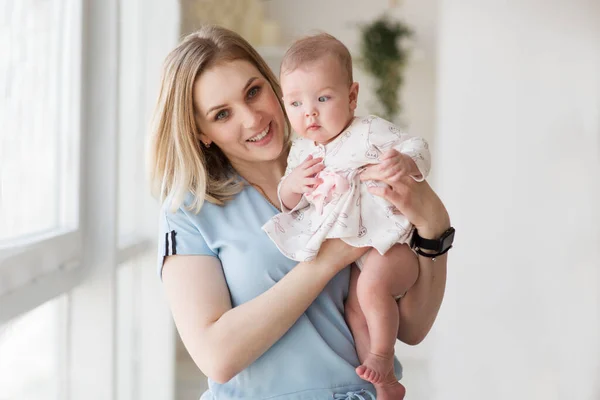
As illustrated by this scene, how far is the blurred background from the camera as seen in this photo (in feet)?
6.35

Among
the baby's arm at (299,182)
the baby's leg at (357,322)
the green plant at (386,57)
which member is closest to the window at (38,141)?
the baby's arm at (299,182)

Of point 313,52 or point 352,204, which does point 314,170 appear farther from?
point 313,52

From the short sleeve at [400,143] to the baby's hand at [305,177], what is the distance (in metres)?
0.12

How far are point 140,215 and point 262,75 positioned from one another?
76.7 inches

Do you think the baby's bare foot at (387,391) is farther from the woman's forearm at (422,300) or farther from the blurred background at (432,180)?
the blurred background at (432,180)

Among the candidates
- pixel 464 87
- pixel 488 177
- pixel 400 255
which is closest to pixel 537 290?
pixel 488 177

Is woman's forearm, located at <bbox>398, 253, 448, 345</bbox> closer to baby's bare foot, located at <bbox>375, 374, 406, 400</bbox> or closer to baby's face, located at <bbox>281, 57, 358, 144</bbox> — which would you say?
baby's bare foot, located at <bbox>375, 374, 406, 400</bbox>

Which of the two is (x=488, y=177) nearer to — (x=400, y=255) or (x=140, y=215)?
(x=140, y=215)

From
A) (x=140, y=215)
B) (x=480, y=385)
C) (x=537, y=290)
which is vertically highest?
(x=140, y=215)

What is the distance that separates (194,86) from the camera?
1.61 meters

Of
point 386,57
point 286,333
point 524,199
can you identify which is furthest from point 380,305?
point 386,57

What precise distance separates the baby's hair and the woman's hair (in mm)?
181

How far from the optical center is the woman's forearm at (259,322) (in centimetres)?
141

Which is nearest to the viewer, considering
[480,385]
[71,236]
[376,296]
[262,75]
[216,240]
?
[376,296]
